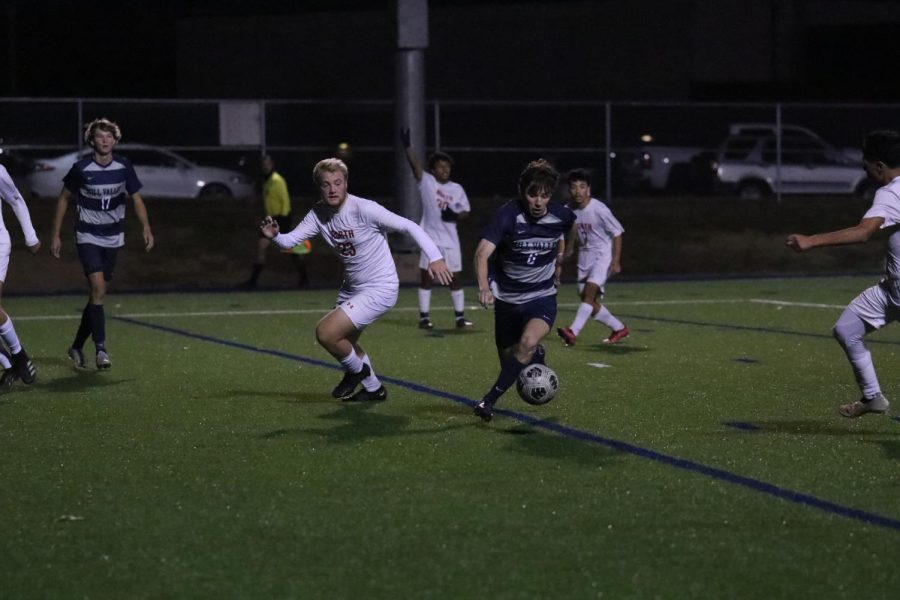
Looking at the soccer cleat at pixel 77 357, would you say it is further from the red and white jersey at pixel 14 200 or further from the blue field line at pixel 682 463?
the blue field line at pixel 682 463

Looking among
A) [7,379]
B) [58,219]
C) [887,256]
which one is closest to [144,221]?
[58,219]

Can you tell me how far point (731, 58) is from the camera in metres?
43.1

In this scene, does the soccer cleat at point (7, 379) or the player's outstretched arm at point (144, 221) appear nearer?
the soccer cleat at point (7, 379)

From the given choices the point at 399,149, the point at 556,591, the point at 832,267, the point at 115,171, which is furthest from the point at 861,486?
the point at 832,267

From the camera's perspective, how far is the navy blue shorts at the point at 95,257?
473 inches

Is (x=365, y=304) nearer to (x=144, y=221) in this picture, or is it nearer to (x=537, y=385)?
(x=537, y=385)

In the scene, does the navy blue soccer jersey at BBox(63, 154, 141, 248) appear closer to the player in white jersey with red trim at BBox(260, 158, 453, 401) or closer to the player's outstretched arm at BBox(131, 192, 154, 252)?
the player's outstretched arm at BBox(131, 192, 154, 252)

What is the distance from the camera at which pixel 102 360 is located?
12.1 meters

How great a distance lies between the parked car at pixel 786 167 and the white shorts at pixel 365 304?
877 inches

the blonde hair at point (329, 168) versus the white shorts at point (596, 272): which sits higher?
the blonde hair at point (329, 168)

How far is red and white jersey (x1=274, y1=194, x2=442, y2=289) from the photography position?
32.1 ft

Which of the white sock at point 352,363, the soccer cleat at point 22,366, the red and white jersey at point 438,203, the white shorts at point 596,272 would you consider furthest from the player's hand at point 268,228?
the red and white jersey at point 438,203

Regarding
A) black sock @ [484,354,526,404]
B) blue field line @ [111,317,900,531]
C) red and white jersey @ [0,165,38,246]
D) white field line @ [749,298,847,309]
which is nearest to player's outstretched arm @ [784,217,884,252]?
blue field line @ [111,317,900,531]

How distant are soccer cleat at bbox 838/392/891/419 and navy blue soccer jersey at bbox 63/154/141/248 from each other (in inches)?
244
